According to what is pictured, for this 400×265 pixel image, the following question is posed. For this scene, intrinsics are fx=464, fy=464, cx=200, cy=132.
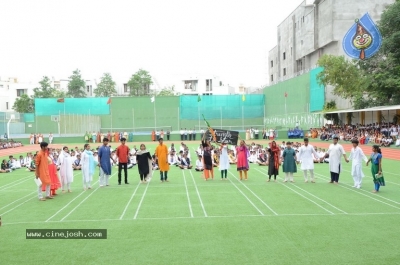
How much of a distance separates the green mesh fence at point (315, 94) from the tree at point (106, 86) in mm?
41498

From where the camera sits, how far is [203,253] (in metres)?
7.59

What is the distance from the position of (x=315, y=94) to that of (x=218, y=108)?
44.1ft

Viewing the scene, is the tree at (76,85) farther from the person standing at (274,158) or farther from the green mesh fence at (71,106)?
the person standing at (274,158)

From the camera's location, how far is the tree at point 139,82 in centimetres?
7888

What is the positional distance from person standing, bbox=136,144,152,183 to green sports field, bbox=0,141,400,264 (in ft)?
2.72

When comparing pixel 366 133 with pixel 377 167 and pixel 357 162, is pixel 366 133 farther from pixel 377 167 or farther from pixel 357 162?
pixel 377 167

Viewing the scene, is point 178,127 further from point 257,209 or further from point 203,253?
point 203,253

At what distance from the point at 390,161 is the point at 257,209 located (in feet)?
48.3

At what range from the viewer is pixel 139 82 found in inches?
3127

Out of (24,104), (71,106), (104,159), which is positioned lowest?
(104,159)

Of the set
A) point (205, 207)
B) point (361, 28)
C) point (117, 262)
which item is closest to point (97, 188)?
point (205, 207)

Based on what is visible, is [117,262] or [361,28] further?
[361,28]

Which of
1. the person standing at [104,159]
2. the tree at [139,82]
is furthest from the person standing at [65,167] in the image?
the tree at [139,82]

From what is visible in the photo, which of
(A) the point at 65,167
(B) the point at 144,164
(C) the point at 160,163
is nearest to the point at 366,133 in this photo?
(C) the point at 160,163
